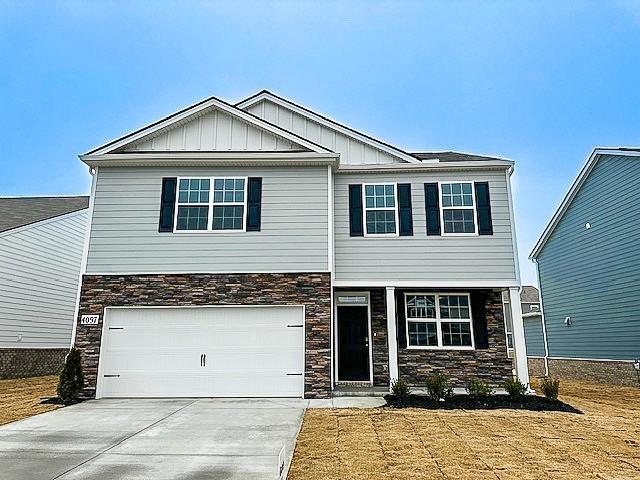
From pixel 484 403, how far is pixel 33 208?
58.7 feet

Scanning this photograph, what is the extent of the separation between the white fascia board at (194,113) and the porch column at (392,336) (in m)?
4.01

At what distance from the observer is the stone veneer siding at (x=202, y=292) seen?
10508 mm

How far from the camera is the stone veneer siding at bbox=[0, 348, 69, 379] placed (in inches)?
559

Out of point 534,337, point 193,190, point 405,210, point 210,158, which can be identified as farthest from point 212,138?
point 534,337

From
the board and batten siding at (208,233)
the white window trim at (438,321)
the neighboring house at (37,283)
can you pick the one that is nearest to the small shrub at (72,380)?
the board and batten siding at (208,233)

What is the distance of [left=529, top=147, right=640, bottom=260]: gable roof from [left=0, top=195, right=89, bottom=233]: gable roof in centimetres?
1904

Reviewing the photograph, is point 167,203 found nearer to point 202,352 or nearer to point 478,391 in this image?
point 202,352

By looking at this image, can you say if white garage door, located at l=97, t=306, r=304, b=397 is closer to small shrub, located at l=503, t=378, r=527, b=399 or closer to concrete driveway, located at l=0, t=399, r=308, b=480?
concrete driveway, located at l=0, t=399, r=308, b=480

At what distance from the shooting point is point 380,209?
11719 millimetres

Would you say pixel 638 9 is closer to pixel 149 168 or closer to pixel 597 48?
pixel 597 48

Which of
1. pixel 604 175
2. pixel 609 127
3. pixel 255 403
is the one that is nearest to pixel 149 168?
pixel 255 403

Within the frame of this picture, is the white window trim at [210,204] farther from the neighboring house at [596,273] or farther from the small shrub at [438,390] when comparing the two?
the neighboring house at [596,273]

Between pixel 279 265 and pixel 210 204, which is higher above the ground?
pixel 210 204

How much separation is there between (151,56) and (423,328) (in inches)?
718
